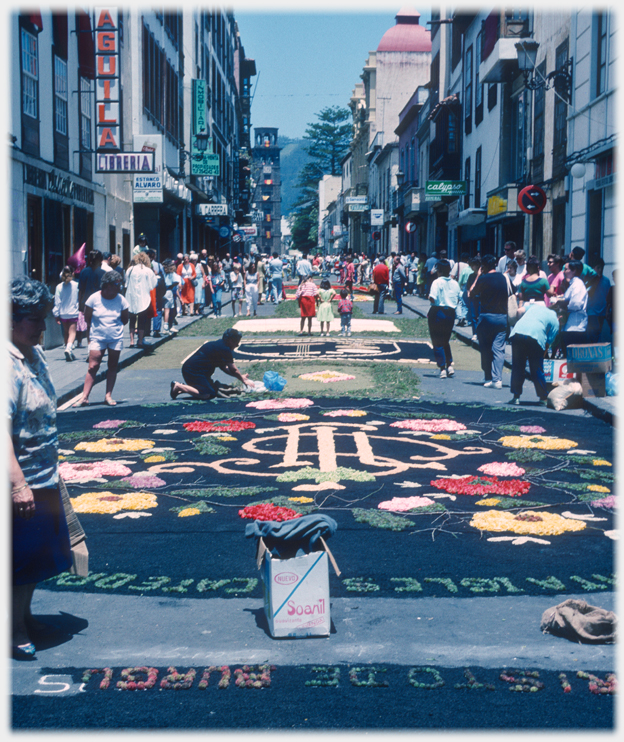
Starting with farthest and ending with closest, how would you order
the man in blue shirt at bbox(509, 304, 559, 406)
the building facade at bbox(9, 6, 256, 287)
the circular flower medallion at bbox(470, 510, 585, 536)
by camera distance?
the building facade at bbox(9, 6, 256, 287), the man in blue shirt at bbox(509, 304, 559, 406), the circular flower medallion at bbox(470, 510, 585, 536)

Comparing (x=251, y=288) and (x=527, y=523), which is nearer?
(x=527, y=523)

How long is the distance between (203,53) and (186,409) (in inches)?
1553

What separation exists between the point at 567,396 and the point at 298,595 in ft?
26.5

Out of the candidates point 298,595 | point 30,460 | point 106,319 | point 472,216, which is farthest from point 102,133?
point 298,595

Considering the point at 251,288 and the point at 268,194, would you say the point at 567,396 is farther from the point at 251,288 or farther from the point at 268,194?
the point at 268,194

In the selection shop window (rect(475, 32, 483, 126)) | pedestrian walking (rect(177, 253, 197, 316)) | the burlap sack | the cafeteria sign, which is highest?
shop window (rect(475, 32, 483, 126))

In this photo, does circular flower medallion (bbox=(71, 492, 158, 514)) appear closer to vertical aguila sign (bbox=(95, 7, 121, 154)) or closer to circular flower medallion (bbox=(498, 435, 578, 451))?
circular flower medallion (bbox=(498, 435, 578, 451))

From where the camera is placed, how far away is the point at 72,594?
17.3 ft

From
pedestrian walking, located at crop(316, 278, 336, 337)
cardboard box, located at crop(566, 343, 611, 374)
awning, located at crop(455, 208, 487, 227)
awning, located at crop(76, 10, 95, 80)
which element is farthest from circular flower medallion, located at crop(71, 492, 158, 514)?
awning, located at crop(455, 208, 487, 227)

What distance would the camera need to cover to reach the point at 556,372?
12.4 m

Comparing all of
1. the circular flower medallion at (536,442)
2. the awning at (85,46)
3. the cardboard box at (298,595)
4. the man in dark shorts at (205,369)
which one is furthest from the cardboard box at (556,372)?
the awning at (85,46)

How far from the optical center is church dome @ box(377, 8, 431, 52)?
71.2 metres

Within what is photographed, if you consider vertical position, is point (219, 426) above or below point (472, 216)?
below

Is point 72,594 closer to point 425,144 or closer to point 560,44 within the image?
point 560,44
